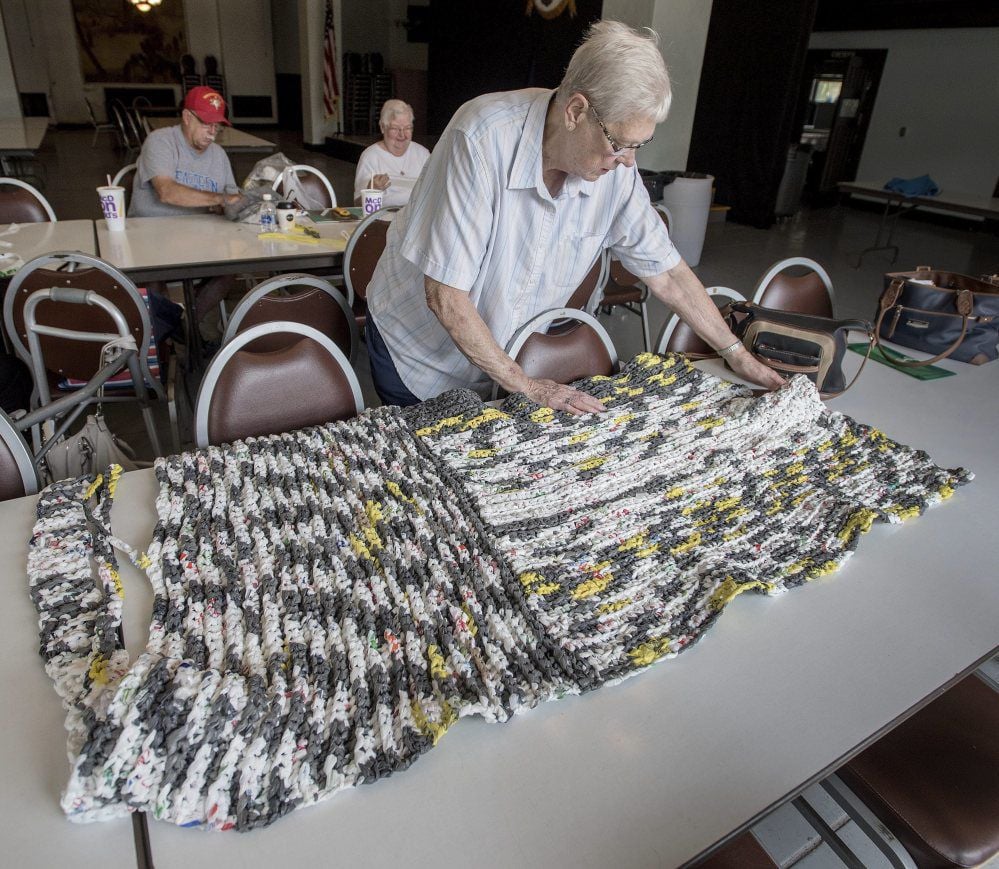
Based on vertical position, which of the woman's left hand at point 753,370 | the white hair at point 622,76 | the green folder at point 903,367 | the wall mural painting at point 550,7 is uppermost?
the wall mural painting at point 550,7

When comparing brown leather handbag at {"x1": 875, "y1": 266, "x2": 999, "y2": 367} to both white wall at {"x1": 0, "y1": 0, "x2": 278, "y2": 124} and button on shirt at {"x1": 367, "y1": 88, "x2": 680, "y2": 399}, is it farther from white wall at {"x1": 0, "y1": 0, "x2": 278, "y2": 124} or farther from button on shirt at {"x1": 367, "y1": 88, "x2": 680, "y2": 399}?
white wall at {"x1": 0, "y1": 0, "x2": 278, "y2": 124}

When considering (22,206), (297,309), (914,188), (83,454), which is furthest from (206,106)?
(914,188)

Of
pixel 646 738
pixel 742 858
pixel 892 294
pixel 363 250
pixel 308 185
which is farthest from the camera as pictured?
pixel 308 185

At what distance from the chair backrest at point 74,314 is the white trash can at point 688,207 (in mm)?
4761

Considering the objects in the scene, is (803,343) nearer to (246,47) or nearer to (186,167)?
(186,167)

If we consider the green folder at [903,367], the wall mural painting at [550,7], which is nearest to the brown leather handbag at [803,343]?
the green folder at [903,367]

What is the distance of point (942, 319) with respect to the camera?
2197 mm

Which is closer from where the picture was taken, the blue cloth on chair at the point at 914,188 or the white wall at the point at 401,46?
the blue cloth on chair at the point at 914,188

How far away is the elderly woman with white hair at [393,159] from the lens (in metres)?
4.12

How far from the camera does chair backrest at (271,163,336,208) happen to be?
4078 mm

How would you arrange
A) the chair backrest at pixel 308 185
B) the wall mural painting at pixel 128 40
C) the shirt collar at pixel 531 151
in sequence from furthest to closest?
the wall mural painting at pixel 128 40 → the chair backrest at pixel 308 185 → the shirt collar at pixel 531 151

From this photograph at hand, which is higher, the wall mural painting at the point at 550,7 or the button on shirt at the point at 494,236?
the wall mural painting at the point at 550,7

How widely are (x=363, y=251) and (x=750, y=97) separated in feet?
22.9

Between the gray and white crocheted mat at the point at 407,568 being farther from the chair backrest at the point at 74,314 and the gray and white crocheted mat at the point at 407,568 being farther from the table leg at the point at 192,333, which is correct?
the table leg at the point at 192,333
